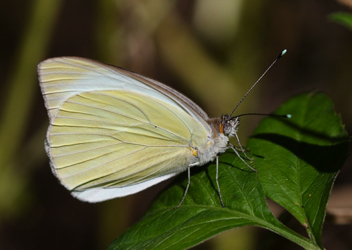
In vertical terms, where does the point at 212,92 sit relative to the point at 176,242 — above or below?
above

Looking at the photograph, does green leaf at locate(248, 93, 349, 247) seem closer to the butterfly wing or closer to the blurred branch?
the butterfly wing

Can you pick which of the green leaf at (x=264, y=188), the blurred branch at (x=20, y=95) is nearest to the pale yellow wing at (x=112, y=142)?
the green leaf at (x=264, y=188)

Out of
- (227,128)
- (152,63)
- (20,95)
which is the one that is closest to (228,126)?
(227,128)

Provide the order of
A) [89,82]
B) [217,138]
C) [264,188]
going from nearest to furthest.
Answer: [264,188] → [217,138] → [89,82]

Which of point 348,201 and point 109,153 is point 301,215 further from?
point 348,201

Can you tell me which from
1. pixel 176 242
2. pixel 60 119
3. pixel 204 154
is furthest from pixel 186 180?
pixel 60 119

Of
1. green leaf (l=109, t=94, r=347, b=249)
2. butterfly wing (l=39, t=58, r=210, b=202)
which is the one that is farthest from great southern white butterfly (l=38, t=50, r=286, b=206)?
green leaf (l=109, t=94, r=347, b=249)

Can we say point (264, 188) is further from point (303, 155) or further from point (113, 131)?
point (113, 131)
